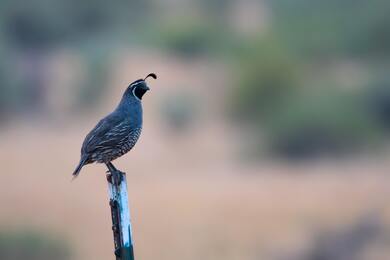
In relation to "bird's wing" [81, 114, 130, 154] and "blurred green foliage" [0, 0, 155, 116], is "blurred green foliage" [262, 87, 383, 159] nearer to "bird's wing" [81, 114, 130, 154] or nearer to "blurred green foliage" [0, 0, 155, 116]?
"blurred green foliage" [0, 0, 155, 116]

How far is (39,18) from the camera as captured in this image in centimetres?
3222

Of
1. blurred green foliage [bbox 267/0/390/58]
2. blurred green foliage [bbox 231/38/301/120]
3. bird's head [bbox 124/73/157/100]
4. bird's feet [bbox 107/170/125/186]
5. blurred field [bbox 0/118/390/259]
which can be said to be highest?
blurred green foliage [bbox 267/0/390/58]

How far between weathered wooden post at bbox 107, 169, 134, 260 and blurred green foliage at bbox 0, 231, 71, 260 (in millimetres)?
7355

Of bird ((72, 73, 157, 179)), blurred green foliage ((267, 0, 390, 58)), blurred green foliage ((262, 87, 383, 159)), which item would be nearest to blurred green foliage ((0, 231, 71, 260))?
bird ((72, 73, 157, 179))

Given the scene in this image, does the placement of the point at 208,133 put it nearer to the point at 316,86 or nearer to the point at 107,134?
the point at 316,86

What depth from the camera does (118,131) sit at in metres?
6.21

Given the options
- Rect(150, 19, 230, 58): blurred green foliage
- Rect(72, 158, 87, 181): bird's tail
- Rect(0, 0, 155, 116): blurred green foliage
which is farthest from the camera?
Rect(150, 19, 230, 58): blurred green foliage

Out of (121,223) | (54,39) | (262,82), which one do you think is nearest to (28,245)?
(121,223)

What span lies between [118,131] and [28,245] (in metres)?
6.22

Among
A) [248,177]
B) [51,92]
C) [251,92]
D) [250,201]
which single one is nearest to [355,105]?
[251,92]

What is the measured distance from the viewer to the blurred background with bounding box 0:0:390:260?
1242 centimetres

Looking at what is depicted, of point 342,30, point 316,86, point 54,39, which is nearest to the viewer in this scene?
point 316,86

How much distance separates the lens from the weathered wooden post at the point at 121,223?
15.3 ft

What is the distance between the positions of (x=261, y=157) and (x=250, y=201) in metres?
3.79
